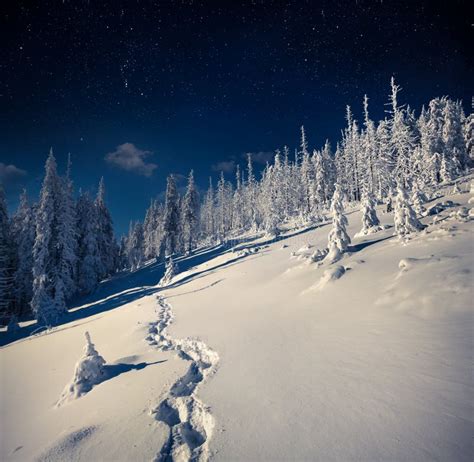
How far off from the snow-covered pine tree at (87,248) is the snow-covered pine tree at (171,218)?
14.1 m

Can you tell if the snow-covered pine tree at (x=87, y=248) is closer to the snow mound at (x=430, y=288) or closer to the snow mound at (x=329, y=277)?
the snow mound at (x=329, y=277)

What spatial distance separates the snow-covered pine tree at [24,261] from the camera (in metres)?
33.1

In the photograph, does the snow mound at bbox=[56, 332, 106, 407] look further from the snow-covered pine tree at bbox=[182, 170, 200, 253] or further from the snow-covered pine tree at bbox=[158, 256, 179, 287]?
the snow-covered pine tree at bbox=[182, 170, 200, 253]

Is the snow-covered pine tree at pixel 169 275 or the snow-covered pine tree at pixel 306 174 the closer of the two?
the snow-covered pine tree at pixel 169 275

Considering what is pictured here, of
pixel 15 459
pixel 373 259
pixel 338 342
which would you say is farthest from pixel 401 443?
pixel 373 259

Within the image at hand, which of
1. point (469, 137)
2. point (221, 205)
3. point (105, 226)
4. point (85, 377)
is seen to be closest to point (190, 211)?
point (105, 226)

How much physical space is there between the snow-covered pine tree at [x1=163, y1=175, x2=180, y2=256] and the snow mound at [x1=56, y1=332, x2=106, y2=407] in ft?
151

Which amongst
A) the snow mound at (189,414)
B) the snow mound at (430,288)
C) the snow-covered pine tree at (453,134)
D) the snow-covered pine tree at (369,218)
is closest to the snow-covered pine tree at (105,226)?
the snow-covered pine tree at (369,218)

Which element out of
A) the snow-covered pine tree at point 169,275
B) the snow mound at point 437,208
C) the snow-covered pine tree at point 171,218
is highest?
the snow-covered pine tree at point 171,218

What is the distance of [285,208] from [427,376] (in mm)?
59689

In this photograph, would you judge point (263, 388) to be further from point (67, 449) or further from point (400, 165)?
point (400, 165)

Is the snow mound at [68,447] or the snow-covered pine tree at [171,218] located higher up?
the snow-covered pine tree at [171,218]

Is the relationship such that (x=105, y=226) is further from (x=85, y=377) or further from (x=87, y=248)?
(x=85, y=377)

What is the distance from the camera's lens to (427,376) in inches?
206
